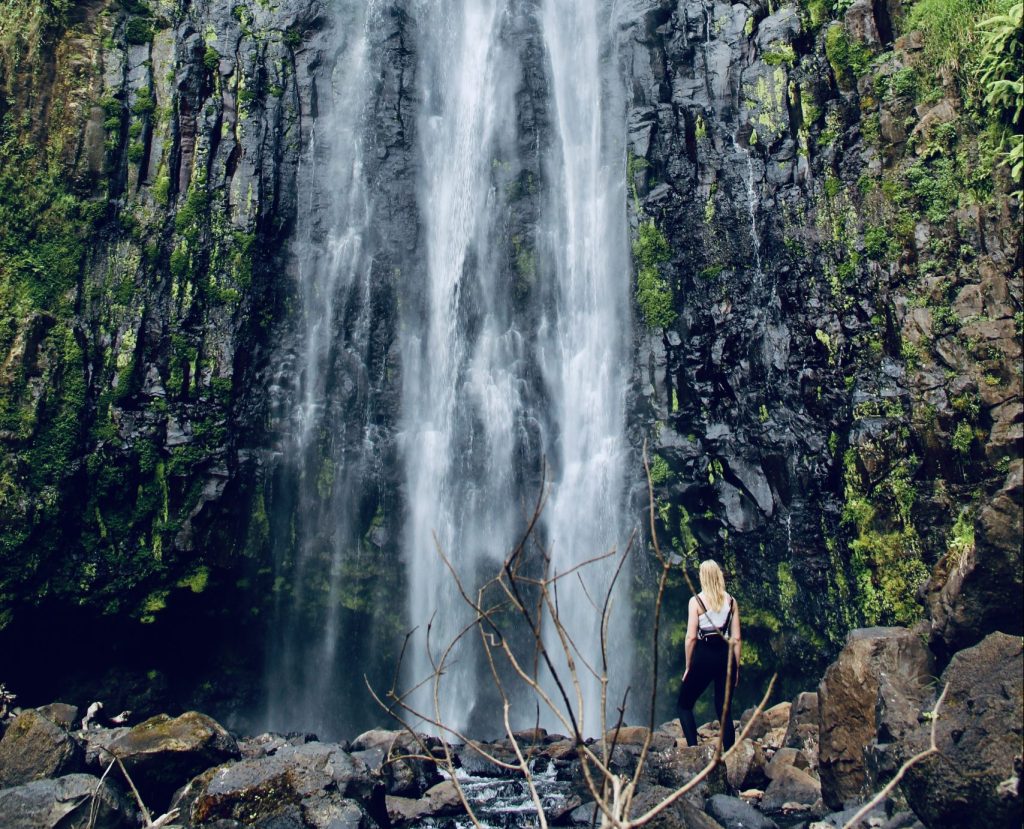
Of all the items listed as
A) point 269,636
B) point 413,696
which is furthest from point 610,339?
point 269,636

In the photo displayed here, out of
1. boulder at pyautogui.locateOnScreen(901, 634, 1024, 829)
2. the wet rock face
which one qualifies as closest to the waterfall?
the wet rock face

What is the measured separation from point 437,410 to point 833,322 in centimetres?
760

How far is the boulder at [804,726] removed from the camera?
845cm

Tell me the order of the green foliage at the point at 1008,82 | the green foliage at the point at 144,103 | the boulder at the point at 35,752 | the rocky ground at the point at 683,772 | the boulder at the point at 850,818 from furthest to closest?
the green foliage at the point at 144,103, the boulder at the point at 35,752, the green foliage at the point at 1008,82, the boulder at the point at 850,818, the rocky ground at the point at 683,772

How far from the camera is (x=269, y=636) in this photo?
49.1 feet

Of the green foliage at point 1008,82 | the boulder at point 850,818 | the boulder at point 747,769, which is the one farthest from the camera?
the green foliage at point 1008,82

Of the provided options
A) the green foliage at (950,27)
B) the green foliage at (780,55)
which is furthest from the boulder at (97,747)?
the green foliage at (780,55)

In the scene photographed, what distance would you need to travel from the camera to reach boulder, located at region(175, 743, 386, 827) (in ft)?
21.9

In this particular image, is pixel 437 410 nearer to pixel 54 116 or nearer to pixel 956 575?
pixel 54 116

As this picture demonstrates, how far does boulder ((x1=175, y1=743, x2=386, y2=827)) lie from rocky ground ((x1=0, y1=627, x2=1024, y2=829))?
0.04ft

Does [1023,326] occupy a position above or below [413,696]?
above

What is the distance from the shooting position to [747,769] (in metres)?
7.73

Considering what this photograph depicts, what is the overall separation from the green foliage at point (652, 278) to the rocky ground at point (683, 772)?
295 inches

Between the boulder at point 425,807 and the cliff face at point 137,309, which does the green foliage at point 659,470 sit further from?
the cliff face at point 137,309
